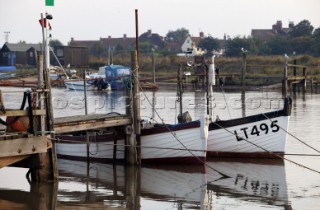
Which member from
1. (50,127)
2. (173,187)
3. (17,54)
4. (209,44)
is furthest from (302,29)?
(50,127)

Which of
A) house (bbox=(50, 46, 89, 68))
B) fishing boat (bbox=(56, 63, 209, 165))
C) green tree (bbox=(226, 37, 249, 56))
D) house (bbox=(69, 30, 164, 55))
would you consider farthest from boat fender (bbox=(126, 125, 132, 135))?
house (bbox=(69, 30, 164, 55))

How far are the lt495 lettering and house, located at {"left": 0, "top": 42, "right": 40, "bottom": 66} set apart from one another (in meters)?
75.0

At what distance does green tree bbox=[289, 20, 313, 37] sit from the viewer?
112 meters

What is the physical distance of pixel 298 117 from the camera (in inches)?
1499

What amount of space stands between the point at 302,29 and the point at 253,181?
94735 millimetres

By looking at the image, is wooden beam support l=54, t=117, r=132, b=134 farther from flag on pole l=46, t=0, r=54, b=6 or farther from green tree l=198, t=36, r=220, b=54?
green tree l=198, t=36, r=220, b=54

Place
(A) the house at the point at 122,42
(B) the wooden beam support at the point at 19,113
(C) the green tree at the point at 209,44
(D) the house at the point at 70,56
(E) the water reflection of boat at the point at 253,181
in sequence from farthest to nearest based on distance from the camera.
→ 1. (A) the house at the point at 122,42
2. (C) the green tree at the point at 209,44
3. (D) the house at the point at 70,56
4. (E) the water reflection of boat at the point at 253,181
5. (B) the wooden beam support at the point at 19,113

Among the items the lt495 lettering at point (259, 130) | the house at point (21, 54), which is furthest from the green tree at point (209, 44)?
the lt495 lettering at point (259, 130)

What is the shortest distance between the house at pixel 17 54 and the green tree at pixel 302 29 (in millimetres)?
39598

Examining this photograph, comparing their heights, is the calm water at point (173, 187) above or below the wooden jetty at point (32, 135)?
below

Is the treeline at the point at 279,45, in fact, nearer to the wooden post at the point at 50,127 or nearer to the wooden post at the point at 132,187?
the wooden post at the point at 132,187

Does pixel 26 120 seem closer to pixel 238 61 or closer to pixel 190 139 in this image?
pixel 190 139

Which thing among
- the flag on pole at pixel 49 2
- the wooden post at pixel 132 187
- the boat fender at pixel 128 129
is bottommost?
the wooden post at pixel 132 187

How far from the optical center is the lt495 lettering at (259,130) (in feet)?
77.3
